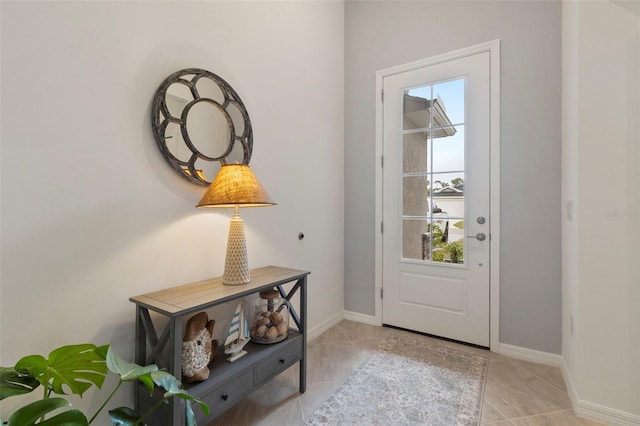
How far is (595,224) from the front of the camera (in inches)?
61.9

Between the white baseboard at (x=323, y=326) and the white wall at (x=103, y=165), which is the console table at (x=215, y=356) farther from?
the white baseboard at (x=323, y=326)

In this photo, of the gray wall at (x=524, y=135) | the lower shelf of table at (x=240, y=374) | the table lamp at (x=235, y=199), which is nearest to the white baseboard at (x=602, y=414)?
the gray wall at (x=524, y=135)

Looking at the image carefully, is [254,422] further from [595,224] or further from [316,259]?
[595,224]

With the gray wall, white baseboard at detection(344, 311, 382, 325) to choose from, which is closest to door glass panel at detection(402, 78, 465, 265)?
the gray wall

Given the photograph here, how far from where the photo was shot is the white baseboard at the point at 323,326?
8.24ft

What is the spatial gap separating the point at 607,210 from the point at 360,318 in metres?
2.03

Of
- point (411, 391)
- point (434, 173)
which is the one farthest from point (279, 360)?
point (434, 173)

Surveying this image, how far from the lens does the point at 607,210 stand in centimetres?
155

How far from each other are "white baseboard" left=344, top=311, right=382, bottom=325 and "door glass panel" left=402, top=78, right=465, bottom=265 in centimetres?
67

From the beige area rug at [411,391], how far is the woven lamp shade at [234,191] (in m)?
1.19

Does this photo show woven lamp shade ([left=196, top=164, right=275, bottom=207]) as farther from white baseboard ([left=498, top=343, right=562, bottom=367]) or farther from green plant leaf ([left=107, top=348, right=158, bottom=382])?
white baseboard ([left=498, top=343, right=562, bottom=367])

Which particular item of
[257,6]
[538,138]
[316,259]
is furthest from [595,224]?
[257,6]

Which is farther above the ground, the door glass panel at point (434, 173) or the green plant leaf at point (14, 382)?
the door glass panel at point (434, 173)

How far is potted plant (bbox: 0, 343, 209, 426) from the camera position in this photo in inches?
27.4
